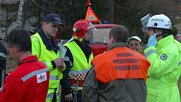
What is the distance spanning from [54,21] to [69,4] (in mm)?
21498

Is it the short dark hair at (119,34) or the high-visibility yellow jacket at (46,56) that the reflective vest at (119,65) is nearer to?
the short dark hair at (119,34)

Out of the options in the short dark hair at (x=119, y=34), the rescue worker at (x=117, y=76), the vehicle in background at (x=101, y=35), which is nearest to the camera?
the rescue worker at (x=117, y=76)

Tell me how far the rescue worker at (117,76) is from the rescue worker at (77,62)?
4.16 feet

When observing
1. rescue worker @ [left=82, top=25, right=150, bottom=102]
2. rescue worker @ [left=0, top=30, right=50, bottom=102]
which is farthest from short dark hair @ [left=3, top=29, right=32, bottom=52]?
rescue worker @ [left=82, top=25, right=150, bottom=102]

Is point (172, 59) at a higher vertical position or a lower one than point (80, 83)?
higher

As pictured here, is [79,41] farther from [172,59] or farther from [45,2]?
[45,2]

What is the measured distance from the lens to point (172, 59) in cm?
553

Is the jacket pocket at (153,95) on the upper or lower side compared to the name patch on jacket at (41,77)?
lower

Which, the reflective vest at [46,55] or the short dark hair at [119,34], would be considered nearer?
the short dark hair at [119,34]

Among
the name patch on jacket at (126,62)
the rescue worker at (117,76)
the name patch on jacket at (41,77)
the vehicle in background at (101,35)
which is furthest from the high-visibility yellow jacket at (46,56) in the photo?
the vehicle in background at (101,35)

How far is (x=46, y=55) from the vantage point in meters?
5.37

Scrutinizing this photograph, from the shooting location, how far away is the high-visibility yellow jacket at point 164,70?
5464 mm

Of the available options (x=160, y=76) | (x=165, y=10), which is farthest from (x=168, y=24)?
(x=165, y=10)

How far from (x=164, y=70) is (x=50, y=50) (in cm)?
147
